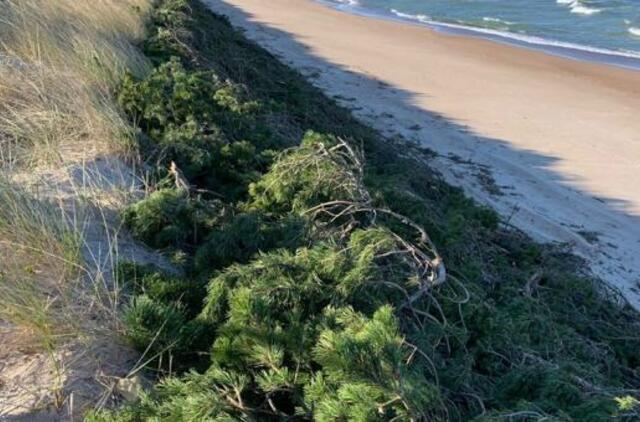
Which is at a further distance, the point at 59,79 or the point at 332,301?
the point at 59,79

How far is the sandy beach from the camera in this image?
28.0ft

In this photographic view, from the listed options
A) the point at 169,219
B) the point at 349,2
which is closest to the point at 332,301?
the point at 169,219

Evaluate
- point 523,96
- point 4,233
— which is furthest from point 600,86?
point 4,233

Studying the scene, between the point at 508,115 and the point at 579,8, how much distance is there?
1458 cm

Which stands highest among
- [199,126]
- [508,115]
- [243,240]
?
[199,126]

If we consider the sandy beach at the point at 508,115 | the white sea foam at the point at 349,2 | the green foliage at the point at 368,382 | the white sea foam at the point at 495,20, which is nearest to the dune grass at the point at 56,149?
the green foliage at the point at 368,382

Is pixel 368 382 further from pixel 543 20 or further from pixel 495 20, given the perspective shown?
pixel 543 20

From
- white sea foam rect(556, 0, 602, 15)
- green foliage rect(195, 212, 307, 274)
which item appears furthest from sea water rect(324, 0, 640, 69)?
green foliage rect(195, 212, 307, 274)

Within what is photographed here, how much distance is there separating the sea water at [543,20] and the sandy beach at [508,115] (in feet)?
4.71

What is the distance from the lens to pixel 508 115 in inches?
504

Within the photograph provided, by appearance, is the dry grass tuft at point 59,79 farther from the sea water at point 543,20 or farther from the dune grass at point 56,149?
the sea water at point 543,20

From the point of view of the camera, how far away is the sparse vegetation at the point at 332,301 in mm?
2607

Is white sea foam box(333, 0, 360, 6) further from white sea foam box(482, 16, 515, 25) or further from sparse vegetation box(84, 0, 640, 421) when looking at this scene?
sparse vegetation box(84, 0, 640, 421)

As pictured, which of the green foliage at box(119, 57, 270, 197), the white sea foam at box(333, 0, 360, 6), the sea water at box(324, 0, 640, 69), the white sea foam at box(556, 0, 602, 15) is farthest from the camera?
the white sea foam at box(333, 0, 360, 6)
